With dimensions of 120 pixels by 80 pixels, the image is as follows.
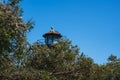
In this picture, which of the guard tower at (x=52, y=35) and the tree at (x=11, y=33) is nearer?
the tree at (x=11, y=33)

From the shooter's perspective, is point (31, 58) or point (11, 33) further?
point (31, 58)

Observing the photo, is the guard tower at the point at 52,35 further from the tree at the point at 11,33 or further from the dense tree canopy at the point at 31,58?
the tree at the point at 11,33

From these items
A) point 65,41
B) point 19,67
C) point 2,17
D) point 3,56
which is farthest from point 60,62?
point 2,17

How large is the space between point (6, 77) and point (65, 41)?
10.9 meters

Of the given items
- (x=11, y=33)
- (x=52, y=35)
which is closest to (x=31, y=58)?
(x=11, y=33)

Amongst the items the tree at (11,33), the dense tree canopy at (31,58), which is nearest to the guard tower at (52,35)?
the dense tree canopy at (31,58)

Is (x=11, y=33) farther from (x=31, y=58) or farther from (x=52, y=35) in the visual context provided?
(x=52, y=35)

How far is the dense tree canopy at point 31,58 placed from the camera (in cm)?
1956

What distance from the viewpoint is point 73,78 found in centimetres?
2991

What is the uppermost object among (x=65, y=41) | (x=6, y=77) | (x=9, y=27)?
(x=65, y=41)

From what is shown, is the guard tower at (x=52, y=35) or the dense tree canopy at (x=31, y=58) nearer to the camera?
the dense tree canopy at (x=31, y=58)

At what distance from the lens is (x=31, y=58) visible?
28.1m

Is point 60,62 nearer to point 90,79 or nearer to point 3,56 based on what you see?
point 90,79

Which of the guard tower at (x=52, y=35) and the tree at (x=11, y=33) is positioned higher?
the guard tower at (x=52, y=35)
